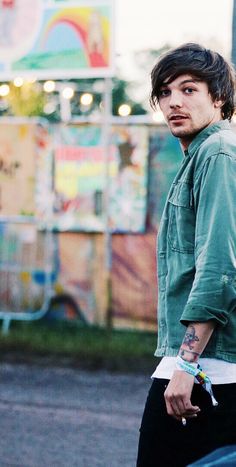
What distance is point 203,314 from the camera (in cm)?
242

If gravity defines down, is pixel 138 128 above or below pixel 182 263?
below

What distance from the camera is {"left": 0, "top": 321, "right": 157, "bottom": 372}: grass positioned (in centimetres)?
816

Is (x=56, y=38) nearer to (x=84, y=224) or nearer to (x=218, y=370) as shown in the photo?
(x=84, y=224)

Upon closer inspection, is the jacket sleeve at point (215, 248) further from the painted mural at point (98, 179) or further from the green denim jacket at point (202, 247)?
the painted mural at point (98, 179)

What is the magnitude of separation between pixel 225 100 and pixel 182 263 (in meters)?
0.53

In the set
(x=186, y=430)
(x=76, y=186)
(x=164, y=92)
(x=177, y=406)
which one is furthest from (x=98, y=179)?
(x=177, y=406)

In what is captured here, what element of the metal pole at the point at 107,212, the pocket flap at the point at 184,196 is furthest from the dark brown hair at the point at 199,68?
the metal pole at the point at 107,212

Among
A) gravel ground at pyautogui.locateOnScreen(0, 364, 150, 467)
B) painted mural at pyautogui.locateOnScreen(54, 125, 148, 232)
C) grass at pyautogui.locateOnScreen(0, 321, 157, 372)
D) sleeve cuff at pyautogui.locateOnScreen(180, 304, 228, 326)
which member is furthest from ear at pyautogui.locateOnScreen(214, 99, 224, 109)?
painted mural at pyautogui.locateOnScreen(54, 125, 148, 232)

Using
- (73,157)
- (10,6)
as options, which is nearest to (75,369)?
(73,157)

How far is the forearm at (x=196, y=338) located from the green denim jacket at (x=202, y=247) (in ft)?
0.07

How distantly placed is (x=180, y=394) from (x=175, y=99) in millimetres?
857

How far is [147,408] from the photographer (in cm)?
270

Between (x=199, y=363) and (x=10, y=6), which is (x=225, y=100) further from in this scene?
(x=10, y=6)

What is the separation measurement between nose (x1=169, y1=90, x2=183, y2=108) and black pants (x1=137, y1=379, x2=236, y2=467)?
0.81 metres
